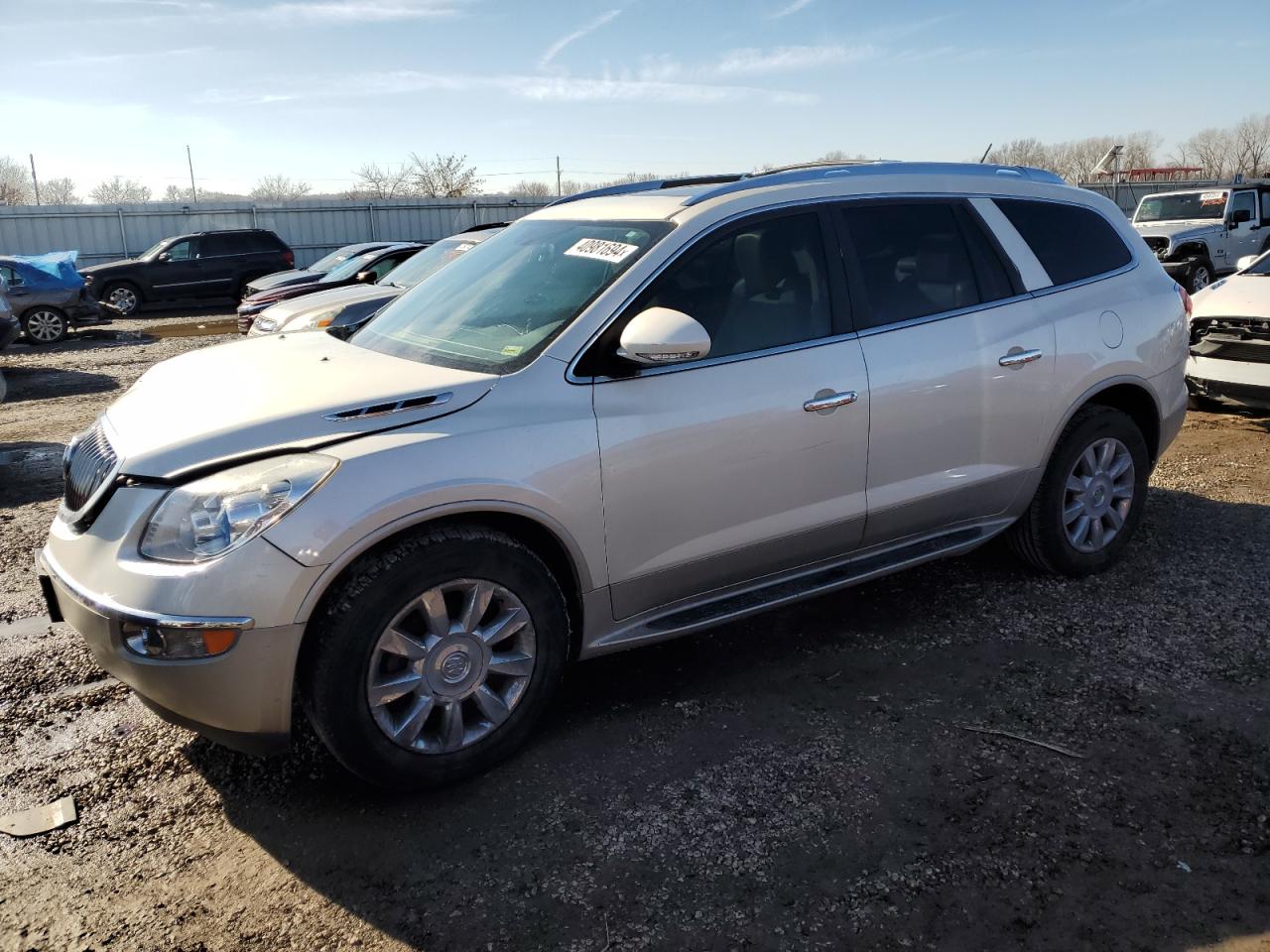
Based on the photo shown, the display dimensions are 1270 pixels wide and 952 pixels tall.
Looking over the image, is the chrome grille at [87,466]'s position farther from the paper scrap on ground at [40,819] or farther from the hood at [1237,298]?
the hood at [1237,298]

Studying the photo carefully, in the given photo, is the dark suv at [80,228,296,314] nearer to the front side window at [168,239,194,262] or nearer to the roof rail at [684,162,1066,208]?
the front side window at [168,239,194,262]

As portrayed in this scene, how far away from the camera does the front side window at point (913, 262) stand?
3912 millimetres

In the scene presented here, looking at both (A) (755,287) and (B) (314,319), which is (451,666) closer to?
(A) (755,287)

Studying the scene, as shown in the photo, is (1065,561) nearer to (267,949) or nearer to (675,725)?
(675,725)

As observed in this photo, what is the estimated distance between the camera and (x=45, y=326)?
1603 cm

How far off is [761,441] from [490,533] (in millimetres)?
1043

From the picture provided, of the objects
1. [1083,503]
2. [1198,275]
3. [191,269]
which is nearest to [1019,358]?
[1083,503]

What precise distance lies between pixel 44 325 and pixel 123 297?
502cm

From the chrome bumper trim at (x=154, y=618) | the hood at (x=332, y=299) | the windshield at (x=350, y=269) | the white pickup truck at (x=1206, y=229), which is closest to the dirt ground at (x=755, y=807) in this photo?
the chrome bumper trim at (x=154, y=618)

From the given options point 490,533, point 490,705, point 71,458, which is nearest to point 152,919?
point 490,705

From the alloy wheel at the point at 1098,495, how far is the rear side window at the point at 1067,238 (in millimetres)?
805

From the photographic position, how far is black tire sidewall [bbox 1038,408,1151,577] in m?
4.48

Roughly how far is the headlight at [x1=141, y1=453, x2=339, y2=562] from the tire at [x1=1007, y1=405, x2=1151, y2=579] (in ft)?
10.6

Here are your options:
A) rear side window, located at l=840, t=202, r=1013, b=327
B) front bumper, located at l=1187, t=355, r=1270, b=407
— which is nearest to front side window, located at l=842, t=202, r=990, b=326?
rear side window, located at l=840, t=202, r=1013, b=327
